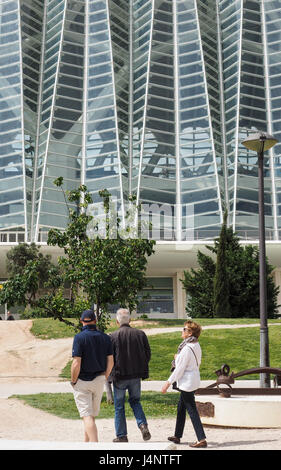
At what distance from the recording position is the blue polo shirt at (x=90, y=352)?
759 centimetres

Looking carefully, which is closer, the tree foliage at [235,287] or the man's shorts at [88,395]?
the man's shorts at [88,395]

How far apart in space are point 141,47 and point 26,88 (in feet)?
32.6

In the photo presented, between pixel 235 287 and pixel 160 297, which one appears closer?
pixel 235 287

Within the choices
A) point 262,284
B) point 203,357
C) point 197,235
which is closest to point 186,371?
point 262,284

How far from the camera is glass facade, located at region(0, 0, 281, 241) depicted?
47.3 metres

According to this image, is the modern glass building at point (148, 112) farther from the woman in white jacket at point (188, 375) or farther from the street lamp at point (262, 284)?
the woman in white jacket at point (188, 375)

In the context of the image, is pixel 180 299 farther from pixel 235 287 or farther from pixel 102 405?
pixel 102 405

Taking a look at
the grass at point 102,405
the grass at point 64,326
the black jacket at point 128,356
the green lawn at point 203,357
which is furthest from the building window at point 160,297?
the black jacket at point 128,356

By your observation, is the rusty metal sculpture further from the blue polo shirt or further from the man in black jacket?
the blue polo shirt

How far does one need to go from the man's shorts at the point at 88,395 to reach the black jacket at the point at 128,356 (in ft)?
3.16

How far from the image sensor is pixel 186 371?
27.5ft

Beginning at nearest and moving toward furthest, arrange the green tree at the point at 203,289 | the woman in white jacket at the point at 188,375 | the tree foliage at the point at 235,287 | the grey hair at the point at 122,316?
the woman in white jacket at the point at 188,375 < the grey hair at the point at 122,316 < the tree foliage at the point at 235,287 < the green tree at the point at 203,289

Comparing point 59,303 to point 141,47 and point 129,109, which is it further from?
point 141,47

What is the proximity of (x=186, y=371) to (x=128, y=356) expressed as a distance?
2.65 ft
